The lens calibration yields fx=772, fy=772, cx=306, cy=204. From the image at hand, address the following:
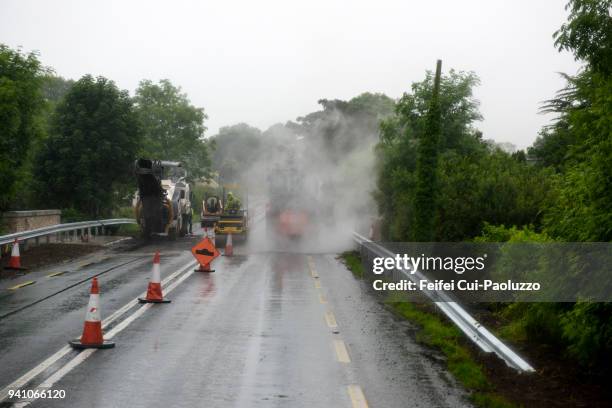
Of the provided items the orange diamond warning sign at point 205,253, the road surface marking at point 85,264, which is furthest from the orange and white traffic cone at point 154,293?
the road surface marking at point 85,264

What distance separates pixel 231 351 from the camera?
1103cm

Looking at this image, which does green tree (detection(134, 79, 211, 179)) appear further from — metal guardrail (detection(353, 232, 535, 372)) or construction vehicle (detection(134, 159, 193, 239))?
metal guardrail (detection(353, 232, 535, 372))

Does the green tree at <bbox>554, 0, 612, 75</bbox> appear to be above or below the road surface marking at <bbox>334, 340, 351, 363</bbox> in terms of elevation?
above

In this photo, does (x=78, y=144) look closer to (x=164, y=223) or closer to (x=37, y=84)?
(x=164, y=223)

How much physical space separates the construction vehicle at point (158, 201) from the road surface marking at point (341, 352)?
21297 mm

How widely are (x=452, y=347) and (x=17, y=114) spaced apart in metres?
18.1

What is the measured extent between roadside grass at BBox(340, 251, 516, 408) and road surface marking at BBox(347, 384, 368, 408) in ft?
4.03

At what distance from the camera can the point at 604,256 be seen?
9133 mm

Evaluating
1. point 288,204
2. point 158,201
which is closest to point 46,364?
point 158,201

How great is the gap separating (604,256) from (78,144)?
3637cm

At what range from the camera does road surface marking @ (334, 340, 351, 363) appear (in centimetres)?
1070

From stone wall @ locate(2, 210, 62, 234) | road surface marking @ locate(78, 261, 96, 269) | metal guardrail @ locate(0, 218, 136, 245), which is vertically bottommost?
road surface marking @ locate(78, 261, 96, 269)

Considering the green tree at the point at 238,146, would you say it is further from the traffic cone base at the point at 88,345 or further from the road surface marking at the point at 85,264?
the traffic cone base at the point at 88,345

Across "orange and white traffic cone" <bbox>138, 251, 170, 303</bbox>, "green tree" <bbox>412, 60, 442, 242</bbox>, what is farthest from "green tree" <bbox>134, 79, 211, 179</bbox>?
"orange and white traffic cone" <bbox>138, 251, 170, 303</bbox>
